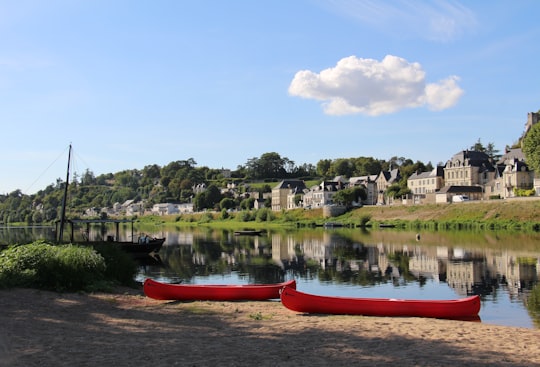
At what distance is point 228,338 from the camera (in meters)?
14.4

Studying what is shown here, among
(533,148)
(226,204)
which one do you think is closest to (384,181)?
(226,204)

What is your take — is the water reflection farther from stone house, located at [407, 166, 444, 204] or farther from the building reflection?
stone house, located at [407, 166, 444, 204]

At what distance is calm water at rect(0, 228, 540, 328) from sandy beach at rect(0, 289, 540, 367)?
217 inches

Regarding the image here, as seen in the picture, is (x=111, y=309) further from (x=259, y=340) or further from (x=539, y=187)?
(x=539, y=187)

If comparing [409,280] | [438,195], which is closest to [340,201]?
[438,195]

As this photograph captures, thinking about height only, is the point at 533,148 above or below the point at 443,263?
above

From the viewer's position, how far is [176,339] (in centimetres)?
1406

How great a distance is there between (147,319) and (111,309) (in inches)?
88.9

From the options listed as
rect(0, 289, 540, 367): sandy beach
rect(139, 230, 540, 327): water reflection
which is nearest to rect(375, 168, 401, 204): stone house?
rect(139, 230, 540, 327): water reflection

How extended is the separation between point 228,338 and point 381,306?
6.36 m

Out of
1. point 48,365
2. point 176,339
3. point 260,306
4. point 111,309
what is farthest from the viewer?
point 260,306

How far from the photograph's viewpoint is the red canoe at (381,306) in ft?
60.6

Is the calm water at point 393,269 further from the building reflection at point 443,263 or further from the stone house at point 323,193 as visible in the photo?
the stone house at point 323,193

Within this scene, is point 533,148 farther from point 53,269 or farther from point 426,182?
point 53,269
